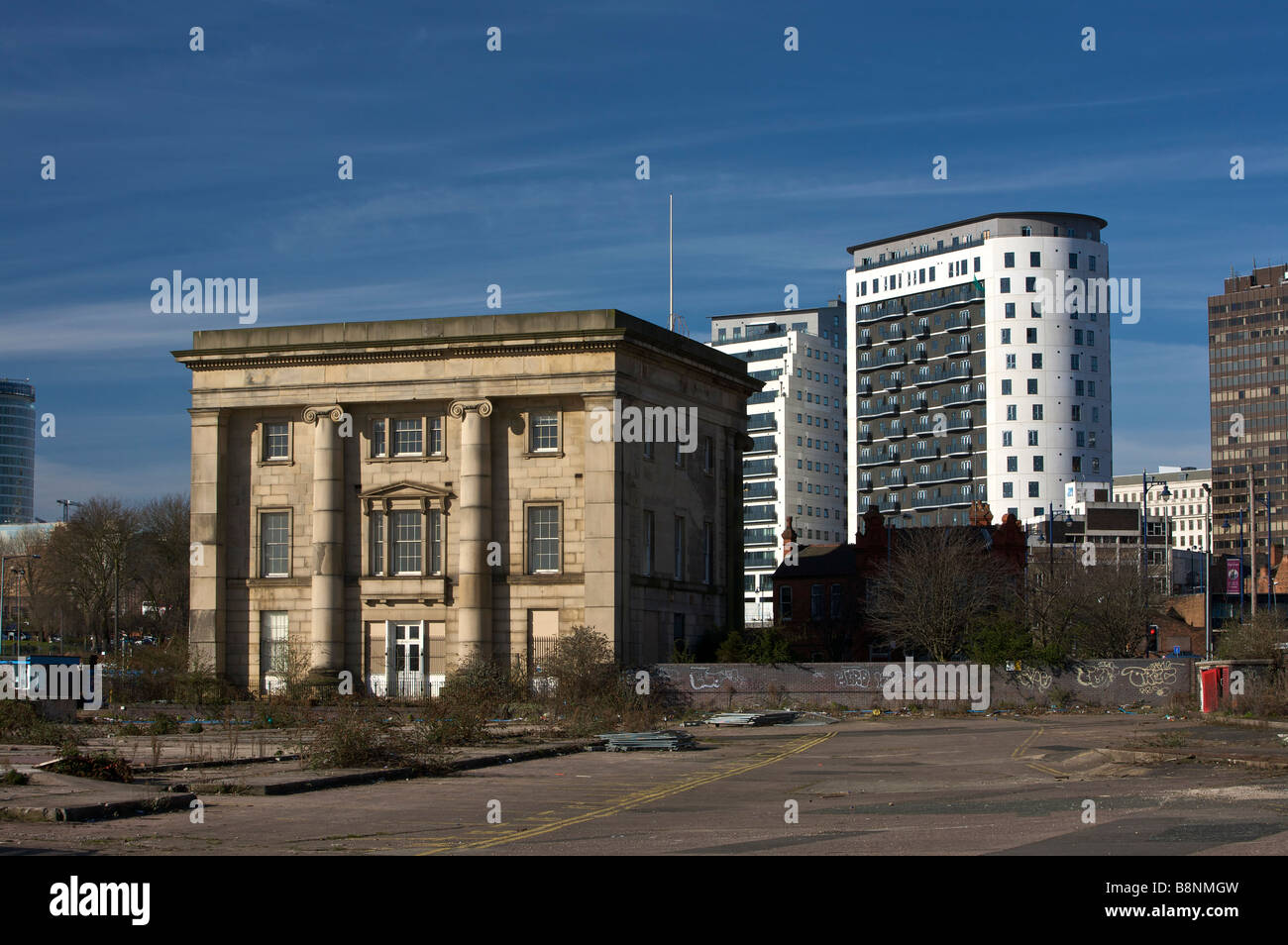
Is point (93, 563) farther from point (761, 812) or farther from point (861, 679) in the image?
point (761, 812)

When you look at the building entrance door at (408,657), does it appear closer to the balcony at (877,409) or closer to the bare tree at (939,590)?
the bare tree at (939,590)

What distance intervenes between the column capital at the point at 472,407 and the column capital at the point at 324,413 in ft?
14.7

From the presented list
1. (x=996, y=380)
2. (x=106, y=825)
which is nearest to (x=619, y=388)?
(x=106, y=825)

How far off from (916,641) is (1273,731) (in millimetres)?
33187

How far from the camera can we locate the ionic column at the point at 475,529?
51.9m

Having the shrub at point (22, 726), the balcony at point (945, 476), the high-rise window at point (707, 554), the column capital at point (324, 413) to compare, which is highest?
the balcony at point (945, 476)

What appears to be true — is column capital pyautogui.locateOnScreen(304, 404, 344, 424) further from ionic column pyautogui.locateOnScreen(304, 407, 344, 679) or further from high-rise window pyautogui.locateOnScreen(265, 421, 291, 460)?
high-rise window pyautogui.locateOnScreen(265, 421, 291, 460)

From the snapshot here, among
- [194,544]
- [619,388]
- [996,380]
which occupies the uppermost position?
[996,380]

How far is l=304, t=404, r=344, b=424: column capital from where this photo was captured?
54312mm

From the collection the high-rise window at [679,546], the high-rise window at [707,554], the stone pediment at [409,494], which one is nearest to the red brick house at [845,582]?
the high-rise window at [707,554]

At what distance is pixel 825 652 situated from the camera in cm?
8344

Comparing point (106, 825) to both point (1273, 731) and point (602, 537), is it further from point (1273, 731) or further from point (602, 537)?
point (602, 537)

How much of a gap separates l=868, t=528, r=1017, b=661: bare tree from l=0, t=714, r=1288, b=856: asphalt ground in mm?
34587

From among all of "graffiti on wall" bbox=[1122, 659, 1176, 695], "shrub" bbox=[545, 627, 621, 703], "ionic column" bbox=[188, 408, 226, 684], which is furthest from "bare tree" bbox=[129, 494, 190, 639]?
"graffiti on wall" bbox=[1122, 659, 1176, 695]
